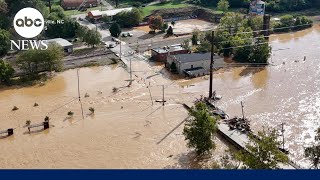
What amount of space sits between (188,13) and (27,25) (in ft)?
54.3

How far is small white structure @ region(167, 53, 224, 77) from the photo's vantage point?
26.0 metres

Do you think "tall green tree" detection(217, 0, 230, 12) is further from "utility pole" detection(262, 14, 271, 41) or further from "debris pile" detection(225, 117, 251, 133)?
"debris pile" detection(225, 117, 251, 133)

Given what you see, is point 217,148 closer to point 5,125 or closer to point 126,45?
point 5,125

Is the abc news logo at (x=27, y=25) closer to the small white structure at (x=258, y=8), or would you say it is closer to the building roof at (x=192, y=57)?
the building roof at (x=192, y=57)

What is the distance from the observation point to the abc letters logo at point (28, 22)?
107ft

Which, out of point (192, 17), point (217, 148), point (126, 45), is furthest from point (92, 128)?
point (192, 17)

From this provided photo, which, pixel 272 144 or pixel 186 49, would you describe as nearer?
pixel 272 144

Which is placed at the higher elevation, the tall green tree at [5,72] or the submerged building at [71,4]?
the submerged building at [71,4]

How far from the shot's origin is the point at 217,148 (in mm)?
17312

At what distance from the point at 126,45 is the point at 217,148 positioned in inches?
675

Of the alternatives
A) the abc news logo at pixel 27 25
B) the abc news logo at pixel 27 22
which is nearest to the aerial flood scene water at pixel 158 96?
the abc news logo at pixel 27 25

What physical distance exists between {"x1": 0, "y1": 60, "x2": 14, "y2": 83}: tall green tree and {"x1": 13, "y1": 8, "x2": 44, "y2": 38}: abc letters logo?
7921mm

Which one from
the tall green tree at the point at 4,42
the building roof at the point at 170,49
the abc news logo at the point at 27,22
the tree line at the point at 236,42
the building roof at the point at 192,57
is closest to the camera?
the building roof at the point at 192,57

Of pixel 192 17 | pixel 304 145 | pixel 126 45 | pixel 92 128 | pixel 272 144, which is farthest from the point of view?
pixel 192 17
